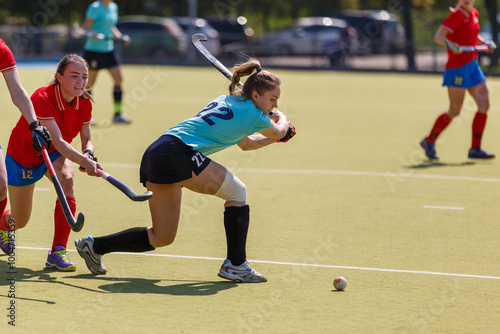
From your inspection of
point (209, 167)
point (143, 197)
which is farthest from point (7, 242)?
point (209, 167)

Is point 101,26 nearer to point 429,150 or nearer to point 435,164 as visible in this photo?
point 429,150

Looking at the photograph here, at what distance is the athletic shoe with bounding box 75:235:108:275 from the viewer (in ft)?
18.6

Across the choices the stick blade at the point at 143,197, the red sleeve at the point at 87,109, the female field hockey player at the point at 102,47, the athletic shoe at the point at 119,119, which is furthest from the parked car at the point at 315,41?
the stick blade at the point at 143,197

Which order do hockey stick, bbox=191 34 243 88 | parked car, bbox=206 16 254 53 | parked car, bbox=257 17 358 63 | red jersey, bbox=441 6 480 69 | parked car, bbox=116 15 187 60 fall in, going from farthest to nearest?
parked car, bbox=206 16 254 53 → parked car, bbox=116 15 187 60 → parked car, bbox=257 17 358 63 → red jersey, bbox=441 6 480 69 → hockey stick, bbox=191 34 243 88

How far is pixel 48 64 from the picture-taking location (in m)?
26.6

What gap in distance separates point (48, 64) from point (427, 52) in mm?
11705

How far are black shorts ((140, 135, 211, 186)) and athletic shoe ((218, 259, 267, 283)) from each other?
0.67 m

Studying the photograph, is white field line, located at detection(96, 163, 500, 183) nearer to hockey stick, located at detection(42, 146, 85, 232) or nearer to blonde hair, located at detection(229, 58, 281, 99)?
blonde hair, located at detection(229, 58, 281, 99)

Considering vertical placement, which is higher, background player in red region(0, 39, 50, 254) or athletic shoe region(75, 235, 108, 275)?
background player in red region(0, 39, 50, 254)

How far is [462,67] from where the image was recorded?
1037 cm

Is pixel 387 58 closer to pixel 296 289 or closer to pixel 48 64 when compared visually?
pixel 48 64

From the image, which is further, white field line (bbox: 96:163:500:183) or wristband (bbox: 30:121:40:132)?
white field line (bbox: 96:163:500:183)

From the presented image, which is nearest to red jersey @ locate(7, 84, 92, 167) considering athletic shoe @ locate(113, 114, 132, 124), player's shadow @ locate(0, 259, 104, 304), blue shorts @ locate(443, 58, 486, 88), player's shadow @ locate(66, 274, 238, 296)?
player's shadow @ locate(0, 259, 104, 304)

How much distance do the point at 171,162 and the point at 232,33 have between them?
2585cm
